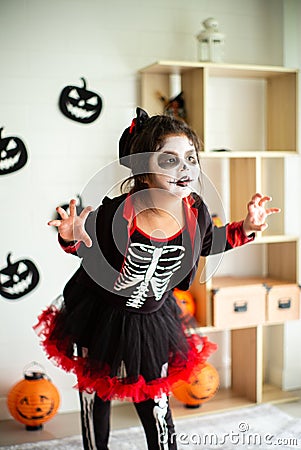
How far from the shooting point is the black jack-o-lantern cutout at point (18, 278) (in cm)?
312

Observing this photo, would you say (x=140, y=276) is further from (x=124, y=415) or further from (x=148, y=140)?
A: (x=124, y=415)

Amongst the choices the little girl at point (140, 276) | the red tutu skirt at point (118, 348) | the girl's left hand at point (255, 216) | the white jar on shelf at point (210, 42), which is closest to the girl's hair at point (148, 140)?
the little girl at point (140, 276)

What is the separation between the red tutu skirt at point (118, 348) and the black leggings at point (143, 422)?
0.16ft

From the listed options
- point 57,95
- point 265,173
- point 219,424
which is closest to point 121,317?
point 219,424

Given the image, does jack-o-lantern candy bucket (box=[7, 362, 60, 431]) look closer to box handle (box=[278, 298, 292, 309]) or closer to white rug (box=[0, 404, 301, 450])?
white rug (box=[0, 404, 301, 450])

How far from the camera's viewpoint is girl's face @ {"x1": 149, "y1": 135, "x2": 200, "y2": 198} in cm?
211

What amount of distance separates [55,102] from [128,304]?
125 cm

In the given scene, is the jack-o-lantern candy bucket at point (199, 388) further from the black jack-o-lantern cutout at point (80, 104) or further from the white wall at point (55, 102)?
the black jack-o-lantern cutout at point (80, 104)

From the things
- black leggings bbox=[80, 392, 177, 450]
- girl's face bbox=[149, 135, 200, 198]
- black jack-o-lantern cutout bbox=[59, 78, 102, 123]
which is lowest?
black leggings bbox=[80, 392, 177, 450]

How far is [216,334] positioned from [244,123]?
3.58ft

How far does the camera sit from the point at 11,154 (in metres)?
3.09

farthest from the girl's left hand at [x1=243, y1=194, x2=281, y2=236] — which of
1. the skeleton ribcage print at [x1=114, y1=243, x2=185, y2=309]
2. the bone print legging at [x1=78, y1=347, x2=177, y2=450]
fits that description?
the bone print legging at [x1=78, y1=347, x2=177, y2=450]

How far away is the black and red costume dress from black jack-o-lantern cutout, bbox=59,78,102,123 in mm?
1000

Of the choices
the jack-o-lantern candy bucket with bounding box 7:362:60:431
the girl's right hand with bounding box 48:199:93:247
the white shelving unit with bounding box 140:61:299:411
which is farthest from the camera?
the white shelving unit with bounding box 140:61:299:411
